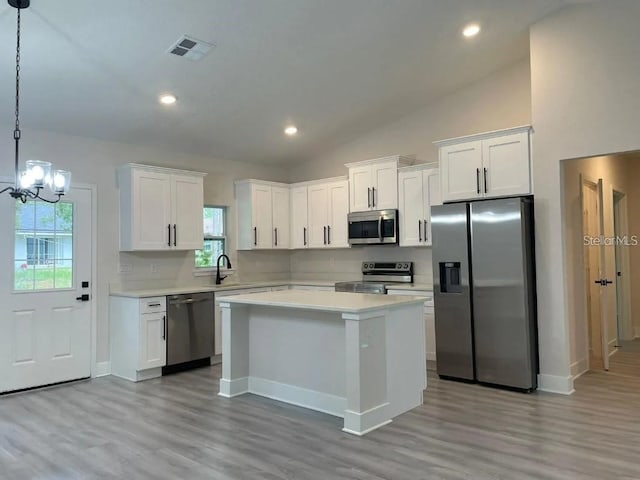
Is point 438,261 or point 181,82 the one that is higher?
point 181,82

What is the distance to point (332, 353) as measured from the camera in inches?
159

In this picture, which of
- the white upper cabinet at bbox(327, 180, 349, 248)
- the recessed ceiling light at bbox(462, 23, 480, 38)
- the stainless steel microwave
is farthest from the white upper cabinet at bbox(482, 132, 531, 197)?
the white upper cabinet at bbox(327, 180, 349, 248)

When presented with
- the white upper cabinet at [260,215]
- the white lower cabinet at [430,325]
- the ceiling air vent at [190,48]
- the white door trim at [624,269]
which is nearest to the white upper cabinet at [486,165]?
the white lower cabinet at [430,325]

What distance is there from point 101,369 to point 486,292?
406 cm

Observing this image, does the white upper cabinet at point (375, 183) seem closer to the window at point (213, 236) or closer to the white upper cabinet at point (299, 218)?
the white upper cabinet at point (299, 218)

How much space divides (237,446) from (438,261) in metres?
2.67

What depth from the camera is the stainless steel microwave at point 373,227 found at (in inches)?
238

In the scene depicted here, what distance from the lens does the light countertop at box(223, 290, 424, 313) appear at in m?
3.67

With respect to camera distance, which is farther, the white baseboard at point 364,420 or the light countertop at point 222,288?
the light countertop at point 222,288

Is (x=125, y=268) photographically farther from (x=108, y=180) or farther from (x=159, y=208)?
(x=108, y=180)

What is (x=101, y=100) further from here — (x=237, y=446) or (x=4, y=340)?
(x=237, y=446)

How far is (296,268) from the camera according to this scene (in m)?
7.61

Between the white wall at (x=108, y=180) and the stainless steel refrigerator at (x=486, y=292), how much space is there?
305 cm

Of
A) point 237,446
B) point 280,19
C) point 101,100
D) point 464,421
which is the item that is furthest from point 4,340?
point 464,421
